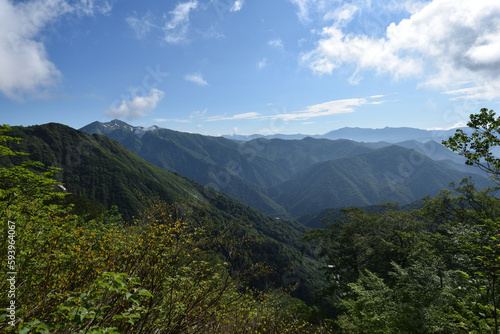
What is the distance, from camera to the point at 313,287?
11794cm

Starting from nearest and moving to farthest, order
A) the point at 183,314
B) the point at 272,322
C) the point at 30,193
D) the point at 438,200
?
1. the point at 183,314
2. the point at 30,193
3. the point at 272,322
4. the point at 438,200

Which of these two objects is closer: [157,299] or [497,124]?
[157,299]

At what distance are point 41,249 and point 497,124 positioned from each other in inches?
681

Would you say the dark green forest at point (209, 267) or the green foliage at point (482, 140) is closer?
the dark green forest at point (209, 267)

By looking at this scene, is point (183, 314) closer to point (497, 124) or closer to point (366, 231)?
point (497, 124)

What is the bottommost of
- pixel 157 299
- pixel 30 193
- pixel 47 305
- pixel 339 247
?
pixel 339 247

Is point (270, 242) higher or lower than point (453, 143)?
lower

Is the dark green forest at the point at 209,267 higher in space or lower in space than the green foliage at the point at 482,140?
lower

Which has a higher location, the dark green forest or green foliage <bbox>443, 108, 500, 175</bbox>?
green foliage <bbox>443, 108, 500, 175</bbox>

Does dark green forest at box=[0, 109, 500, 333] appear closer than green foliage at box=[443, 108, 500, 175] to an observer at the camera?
Yes

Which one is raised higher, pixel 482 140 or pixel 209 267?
pixel 482 140

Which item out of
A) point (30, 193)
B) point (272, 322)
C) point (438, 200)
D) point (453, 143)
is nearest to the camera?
point (30, 193)

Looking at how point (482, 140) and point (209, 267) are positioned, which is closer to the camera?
point (209, 267)

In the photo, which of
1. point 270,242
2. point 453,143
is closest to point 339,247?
point 453,143
